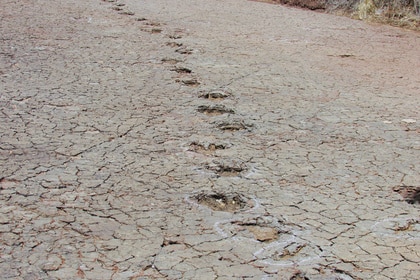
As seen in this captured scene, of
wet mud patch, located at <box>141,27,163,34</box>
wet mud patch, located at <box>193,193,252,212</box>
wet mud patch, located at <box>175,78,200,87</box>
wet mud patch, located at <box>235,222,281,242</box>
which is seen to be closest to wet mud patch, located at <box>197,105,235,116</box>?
wet mud patch, located at <box>175,78,200,87</box>

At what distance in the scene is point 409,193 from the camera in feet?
10.5

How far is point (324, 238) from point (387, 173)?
909mm

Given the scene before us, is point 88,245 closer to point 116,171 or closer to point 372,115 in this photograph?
point 116,171

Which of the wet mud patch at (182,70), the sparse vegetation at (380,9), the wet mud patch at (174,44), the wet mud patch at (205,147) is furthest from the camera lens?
the sparse vegetation at (380,9)

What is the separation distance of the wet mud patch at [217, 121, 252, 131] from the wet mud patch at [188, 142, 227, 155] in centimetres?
31

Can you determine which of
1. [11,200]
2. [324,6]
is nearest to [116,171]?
[11,200]

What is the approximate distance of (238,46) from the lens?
6.54m

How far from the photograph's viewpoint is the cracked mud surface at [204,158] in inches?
101

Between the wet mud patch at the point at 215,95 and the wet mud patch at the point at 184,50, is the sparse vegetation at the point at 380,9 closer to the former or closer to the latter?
the wet mud patch at the point at 184,50

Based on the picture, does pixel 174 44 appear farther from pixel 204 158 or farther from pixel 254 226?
pixel 254 226

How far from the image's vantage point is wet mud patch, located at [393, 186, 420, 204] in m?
3.12

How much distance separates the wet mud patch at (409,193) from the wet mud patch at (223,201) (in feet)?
2.55

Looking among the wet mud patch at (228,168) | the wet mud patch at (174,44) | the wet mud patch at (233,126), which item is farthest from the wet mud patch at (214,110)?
the wet mud patch at (174,44)

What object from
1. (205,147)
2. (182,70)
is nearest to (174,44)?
(182,70)
